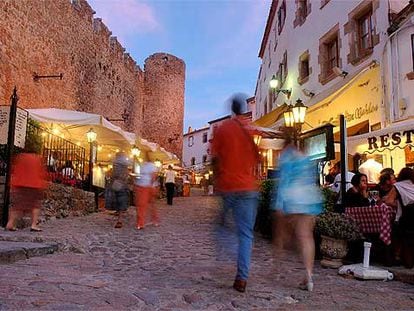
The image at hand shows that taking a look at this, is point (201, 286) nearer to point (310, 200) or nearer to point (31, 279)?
point (310, 200)

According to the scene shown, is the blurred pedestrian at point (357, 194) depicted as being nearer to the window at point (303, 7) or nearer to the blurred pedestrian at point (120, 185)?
the blurred pedestrian at point (120, 185)

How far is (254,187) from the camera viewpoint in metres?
4.10

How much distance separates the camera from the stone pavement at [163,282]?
3535mm

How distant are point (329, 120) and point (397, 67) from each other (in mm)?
3547

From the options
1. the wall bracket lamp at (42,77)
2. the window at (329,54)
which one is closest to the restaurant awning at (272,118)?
the window at (329,54)

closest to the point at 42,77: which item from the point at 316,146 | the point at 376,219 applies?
the point at 316,146

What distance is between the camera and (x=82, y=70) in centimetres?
2102

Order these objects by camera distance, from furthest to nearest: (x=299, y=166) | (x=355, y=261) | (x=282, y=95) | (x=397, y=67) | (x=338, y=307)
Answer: (x=282, y=95) → (x=397, y=67) → (x=355, y=261) → (x=299, y=166) → (x=338, y=307)

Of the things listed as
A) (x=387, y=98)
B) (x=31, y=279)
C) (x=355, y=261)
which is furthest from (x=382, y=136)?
(x=31, y=279)

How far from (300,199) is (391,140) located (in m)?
4.57

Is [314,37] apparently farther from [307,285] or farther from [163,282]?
[163,282]

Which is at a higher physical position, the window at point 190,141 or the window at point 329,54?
the window at point 190,141

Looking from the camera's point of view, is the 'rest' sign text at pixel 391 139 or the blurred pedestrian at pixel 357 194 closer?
the blurred pedestrian at pixel 357 194

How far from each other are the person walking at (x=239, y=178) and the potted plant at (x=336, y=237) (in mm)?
2054
